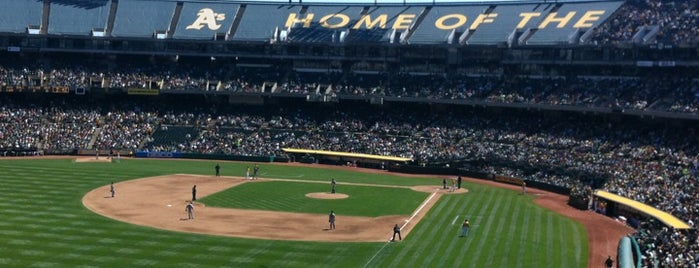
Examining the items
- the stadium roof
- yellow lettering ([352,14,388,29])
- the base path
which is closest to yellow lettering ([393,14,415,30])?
the stadium roof

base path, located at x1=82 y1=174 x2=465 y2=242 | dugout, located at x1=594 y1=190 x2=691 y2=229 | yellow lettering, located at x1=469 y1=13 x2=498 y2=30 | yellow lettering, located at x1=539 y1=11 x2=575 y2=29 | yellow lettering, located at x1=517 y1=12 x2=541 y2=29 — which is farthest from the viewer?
yellow lettering, located at x1=469 y1=13 x2=498 y2=30

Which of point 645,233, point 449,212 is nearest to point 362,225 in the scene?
point 449,212

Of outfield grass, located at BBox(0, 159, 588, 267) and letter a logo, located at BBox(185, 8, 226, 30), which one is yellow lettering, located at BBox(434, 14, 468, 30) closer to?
letter a logo, located at BBox(185, 8, 226, 30)

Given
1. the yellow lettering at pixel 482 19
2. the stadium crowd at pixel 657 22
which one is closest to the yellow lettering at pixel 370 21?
the yellow lettering at pixel 482 19

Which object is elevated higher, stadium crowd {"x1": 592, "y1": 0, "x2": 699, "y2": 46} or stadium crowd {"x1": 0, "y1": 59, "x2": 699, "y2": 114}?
stadium crowd {"x1": 592, "y1": 0, "x2": 699, "y2": 46}

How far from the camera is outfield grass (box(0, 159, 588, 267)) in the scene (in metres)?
33.3

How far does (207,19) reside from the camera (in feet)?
325

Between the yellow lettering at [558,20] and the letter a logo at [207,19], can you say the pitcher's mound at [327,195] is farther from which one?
the letter a logo at [207,19]

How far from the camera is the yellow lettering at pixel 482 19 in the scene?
297 ft

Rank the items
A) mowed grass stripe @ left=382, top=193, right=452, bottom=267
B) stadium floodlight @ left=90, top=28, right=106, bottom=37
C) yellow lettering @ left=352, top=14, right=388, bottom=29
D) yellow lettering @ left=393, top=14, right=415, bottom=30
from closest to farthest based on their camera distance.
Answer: mowed grass stripe @ left=382, top=193, right=452, bottom=267
stadium floodlight @ left=90, top=28, right=106, bottom=37
yellow lettering @ left=393, top=14, right=415, bottom=30
yellow lettering @ left=352, top=14, right=388, bottom=29

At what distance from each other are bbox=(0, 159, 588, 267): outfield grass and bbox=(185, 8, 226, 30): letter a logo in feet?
157

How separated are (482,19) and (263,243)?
62.7 meters

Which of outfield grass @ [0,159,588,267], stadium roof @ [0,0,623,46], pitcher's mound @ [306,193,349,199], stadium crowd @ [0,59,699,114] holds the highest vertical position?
stadium roof @ [0,0,623,46]

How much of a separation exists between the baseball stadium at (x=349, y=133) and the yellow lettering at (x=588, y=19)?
0.54m
